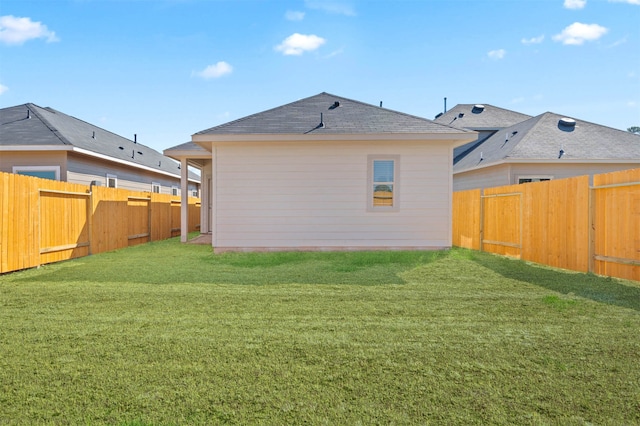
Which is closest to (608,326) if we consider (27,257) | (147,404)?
(147,404)

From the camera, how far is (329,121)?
10.1 metres

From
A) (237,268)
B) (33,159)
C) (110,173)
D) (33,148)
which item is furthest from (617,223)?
(110,173)

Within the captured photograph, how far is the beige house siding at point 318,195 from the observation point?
9.48 metres

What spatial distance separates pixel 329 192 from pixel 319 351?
666 cm

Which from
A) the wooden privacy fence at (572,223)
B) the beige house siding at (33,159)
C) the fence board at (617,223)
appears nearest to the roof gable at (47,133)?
the beige house siding at (33,159)

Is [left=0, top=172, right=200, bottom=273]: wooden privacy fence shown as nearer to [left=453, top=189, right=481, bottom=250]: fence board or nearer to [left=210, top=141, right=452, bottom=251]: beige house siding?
[left=210, top=141, right=452, bottom=251]: beige house siding

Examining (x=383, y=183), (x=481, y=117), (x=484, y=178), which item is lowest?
(x=383, y=183)

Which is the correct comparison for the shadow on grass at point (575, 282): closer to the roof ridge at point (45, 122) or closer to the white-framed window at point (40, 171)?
the roof ridge at point (45, 122)

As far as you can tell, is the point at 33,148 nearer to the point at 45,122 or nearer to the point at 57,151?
the point at 57,151

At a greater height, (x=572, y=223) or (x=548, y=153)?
(x=548, y=153)

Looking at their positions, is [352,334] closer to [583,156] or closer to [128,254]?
[128,254]

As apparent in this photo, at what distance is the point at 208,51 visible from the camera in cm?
1249

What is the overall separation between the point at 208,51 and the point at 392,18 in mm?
6674

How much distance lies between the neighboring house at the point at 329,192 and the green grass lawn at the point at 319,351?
345 cm
